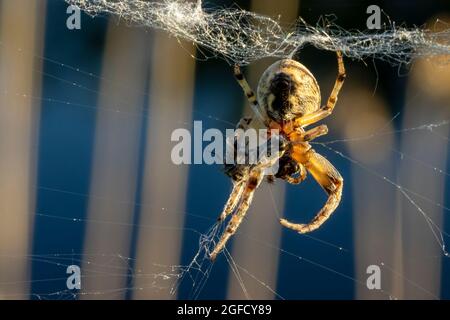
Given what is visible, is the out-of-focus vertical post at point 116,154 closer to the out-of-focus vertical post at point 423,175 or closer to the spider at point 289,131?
the out-of-focus vertical post at point 423,175

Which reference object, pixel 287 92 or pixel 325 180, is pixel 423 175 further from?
pixel 287 92

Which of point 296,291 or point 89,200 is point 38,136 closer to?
point 89,200

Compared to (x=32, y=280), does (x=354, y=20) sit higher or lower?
higher

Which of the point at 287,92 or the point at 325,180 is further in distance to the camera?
the point at 325,180

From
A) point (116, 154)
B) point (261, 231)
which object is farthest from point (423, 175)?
point (116, 154)

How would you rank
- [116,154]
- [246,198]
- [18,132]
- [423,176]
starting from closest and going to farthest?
[246,198] < [18,132] < [116,154] < [423,176]

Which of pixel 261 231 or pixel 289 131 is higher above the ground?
pixel 289 131

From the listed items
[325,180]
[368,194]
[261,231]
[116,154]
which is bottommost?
[261,231]

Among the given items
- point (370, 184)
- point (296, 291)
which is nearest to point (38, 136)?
point (296, 291)
